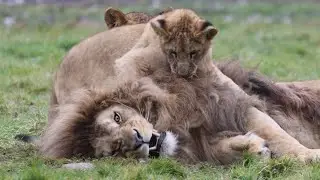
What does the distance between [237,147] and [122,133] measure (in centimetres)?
80

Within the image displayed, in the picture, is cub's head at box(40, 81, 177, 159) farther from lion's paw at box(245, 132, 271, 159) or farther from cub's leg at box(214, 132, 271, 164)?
lion's paw at box(245, 132, 271, 159)

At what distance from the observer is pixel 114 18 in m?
8.77

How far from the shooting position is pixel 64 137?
18.5ft

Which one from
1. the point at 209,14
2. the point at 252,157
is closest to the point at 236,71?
the point at 252,157

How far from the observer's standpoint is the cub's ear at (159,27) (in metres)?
7.14

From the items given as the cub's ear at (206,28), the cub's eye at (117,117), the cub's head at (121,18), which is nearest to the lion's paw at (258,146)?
the cub's eye at (117,117)

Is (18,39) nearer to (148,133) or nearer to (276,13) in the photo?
(148,133)

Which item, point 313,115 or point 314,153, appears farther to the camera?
point 313,115

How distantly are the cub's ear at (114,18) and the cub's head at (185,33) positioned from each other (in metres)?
1.23

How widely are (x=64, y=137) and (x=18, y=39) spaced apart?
869 cm

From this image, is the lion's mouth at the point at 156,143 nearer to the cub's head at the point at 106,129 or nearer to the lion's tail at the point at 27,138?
the cub's head at the point at 106,129

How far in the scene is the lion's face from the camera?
17.3 ft

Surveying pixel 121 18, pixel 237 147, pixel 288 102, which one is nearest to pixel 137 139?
pixel 237 147

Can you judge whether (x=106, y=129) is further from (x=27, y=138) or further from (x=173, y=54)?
(x=173, y=54)
